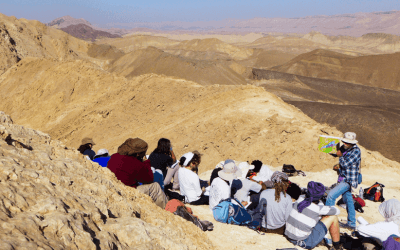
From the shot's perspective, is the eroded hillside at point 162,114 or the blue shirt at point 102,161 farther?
the eroded hillside at point 162,114

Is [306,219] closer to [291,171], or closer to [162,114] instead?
[291,171]

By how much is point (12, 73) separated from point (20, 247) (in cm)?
2402

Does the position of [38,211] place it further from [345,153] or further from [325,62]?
[325,62]

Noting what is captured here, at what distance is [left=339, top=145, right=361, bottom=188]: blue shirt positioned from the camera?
5.52m

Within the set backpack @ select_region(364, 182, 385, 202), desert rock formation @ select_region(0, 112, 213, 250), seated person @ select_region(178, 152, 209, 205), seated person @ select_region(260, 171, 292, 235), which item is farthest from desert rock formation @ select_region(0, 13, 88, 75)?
backpack @ select_region(364, 182, 385, 202)

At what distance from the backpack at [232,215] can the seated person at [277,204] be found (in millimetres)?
268

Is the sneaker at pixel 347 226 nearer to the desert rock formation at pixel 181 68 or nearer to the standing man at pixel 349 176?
the standing man at pixel 349 176

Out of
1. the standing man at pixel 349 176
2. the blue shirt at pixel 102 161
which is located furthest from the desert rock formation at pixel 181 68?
the standing man at pixel 349 176

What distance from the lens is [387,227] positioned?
4.10 metres

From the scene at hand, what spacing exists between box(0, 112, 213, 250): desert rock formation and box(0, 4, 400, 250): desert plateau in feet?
0.05

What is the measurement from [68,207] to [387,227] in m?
4.11

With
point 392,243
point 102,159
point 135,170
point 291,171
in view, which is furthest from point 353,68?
point 135,170

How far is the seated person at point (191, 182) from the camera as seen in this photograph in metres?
5.80

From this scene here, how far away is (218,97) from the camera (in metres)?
12.9
